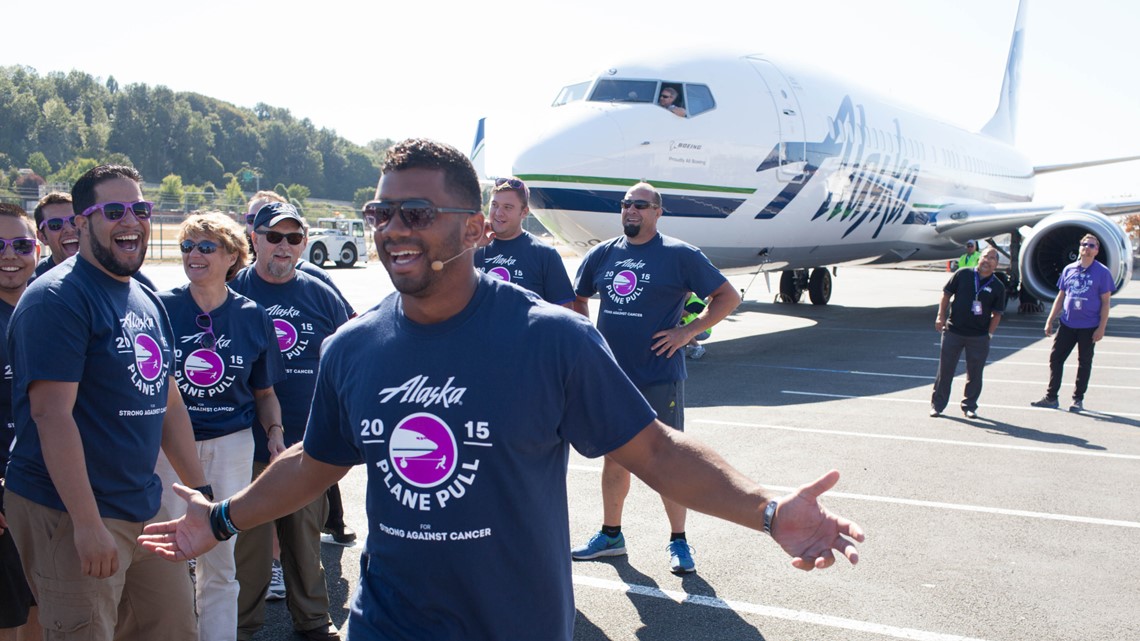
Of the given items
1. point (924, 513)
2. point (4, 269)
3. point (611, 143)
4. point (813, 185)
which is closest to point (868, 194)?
point (813, 185)

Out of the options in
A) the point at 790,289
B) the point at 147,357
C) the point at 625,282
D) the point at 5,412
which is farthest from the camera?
the point at 790,289

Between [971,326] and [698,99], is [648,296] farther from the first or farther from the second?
[698,99]

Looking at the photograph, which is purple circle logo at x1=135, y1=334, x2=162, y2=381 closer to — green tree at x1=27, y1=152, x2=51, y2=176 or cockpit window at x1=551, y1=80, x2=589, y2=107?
cockpit window at x1=551, y1=80, x2=589, y2=107

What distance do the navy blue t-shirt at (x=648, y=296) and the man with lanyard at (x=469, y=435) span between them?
309cm

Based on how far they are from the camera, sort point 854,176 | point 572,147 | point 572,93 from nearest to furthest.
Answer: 1. point 572,147
2. point 572,93
3. point 854,176

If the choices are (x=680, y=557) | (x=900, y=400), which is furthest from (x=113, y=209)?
(x=900, y=400)

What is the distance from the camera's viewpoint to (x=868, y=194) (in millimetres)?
15727

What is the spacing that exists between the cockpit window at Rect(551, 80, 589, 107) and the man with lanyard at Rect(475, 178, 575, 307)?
6245 millimetres

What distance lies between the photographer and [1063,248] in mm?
17938

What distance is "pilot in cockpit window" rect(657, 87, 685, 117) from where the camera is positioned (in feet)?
38.6

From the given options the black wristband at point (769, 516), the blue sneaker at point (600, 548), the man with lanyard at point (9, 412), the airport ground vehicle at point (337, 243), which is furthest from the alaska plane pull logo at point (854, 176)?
the airport ground vehicle at point (337, 243)

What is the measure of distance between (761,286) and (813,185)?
536 inches

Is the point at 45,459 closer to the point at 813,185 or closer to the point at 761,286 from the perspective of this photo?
the point at 813,185

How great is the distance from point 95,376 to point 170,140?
126 m
